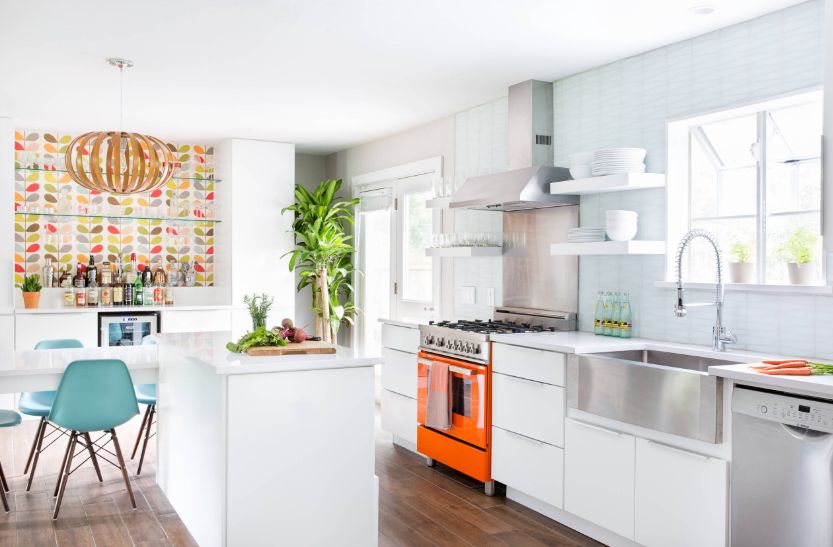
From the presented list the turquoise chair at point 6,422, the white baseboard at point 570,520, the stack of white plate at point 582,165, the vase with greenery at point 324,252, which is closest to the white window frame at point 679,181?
the stack of white plate at point 582,165

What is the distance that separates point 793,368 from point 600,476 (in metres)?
1.06

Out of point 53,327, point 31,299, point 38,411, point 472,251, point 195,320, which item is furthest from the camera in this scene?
point 195,320

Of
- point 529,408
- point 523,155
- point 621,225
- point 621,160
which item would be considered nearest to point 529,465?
point 529,408

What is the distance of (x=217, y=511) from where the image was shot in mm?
2918

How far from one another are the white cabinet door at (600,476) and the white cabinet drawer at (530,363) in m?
0.25

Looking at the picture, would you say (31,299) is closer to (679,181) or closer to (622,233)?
(622,233)

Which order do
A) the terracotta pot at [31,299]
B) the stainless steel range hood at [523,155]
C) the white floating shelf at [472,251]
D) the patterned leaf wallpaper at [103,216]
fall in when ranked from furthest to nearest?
the patterned leaf wallpaper at [103,216] → the terracotta pot at [31,299] → the white floating shelf at [472,251] → the stainless steel range hood at [523,155]

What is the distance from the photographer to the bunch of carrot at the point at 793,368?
8.71 ft

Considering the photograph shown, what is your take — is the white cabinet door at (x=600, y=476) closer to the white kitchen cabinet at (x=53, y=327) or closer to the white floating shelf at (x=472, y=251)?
the white floating shelf at (x=472, y=251)

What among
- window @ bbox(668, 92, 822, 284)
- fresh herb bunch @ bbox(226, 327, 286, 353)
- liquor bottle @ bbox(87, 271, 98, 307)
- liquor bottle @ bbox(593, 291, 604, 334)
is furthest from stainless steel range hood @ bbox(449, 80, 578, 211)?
liquor bottle @ bbox(87, 271, 98, 307)

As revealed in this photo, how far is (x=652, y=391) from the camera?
3072 millimetres

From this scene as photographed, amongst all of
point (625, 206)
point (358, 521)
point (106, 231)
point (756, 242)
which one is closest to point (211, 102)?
point (106, 231)

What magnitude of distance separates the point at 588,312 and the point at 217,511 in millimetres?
2471

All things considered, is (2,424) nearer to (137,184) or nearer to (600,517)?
(137,184)
